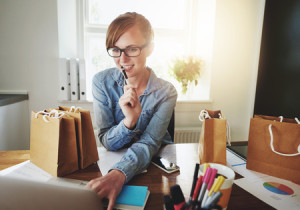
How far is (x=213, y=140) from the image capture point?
74cm

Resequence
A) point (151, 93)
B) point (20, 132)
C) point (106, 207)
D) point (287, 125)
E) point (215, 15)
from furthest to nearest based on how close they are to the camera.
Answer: point (215, 15), point (20, 132), point (151, 93), point (287, 125), point (106, 207)

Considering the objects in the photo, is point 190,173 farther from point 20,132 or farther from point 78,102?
point 20,132

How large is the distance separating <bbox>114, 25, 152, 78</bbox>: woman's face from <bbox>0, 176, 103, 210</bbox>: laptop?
73 cm

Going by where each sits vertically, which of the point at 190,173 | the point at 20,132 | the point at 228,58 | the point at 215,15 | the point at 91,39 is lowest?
the point at 20,132

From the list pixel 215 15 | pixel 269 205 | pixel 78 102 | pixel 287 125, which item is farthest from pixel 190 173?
pixel 215 15

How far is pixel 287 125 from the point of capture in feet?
2.17

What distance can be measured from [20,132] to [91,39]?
1301 mm

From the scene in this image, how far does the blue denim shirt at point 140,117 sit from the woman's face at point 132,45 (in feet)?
0.37

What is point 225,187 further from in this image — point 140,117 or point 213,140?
point 140,117

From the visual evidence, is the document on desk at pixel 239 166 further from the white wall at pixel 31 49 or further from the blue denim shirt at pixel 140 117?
the white wall at pixel 31 49

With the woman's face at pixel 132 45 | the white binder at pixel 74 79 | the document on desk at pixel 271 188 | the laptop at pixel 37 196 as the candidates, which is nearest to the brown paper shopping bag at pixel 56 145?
the laptop at pixel 37 196

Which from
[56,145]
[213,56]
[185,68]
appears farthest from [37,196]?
[213,56]

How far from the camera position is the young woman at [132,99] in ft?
2.82

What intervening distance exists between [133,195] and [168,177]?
0.16m
